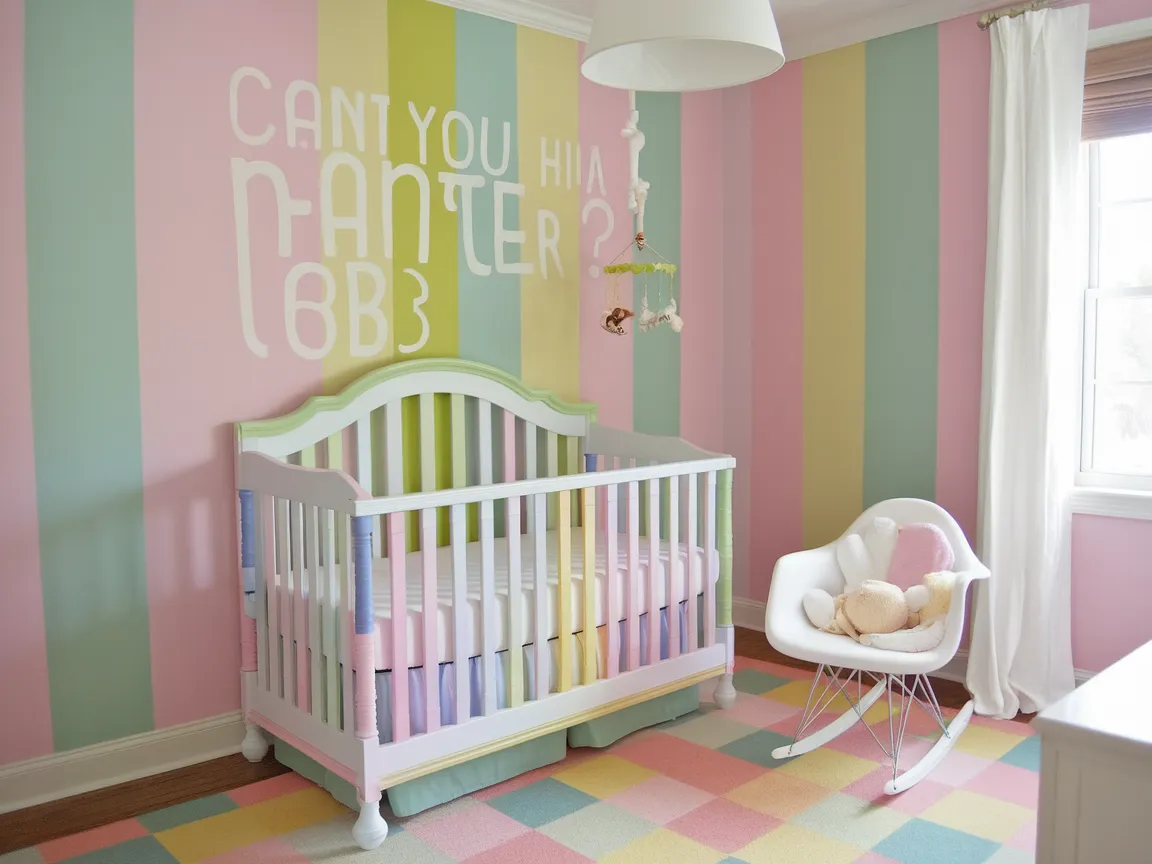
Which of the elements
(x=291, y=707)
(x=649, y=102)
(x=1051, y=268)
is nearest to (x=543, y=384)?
(x=649, y=102)

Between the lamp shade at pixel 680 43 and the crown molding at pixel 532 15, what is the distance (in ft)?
4.19

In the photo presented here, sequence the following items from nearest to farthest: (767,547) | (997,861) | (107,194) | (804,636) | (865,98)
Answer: (997,861)
(107,194)
(804,636)
(865,98)
(767,547)

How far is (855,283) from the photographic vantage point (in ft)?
11.6

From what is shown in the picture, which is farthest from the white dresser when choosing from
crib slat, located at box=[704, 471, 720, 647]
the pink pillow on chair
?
crib slat, located at box=[704, 471, 720, 647]

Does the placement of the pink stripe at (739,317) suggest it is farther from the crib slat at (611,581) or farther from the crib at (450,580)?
the crib slat at (611,581)

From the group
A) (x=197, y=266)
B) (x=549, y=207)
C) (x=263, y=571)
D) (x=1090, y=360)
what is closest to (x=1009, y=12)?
(x=1090, y=360)

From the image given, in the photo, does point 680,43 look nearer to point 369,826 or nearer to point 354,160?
point 354,160

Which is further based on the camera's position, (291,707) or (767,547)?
(767,547)

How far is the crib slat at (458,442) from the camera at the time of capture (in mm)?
3012

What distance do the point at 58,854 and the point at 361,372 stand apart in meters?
1.41

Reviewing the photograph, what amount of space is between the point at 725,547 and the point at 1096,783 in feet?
5.84

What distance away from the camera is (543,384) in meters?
3.37

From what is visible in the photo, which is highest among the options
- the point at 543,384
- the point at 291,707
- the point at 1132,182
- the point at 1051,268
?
the point at 1132,182

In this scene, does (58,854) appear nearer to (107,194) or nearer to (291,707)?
(291,707)
